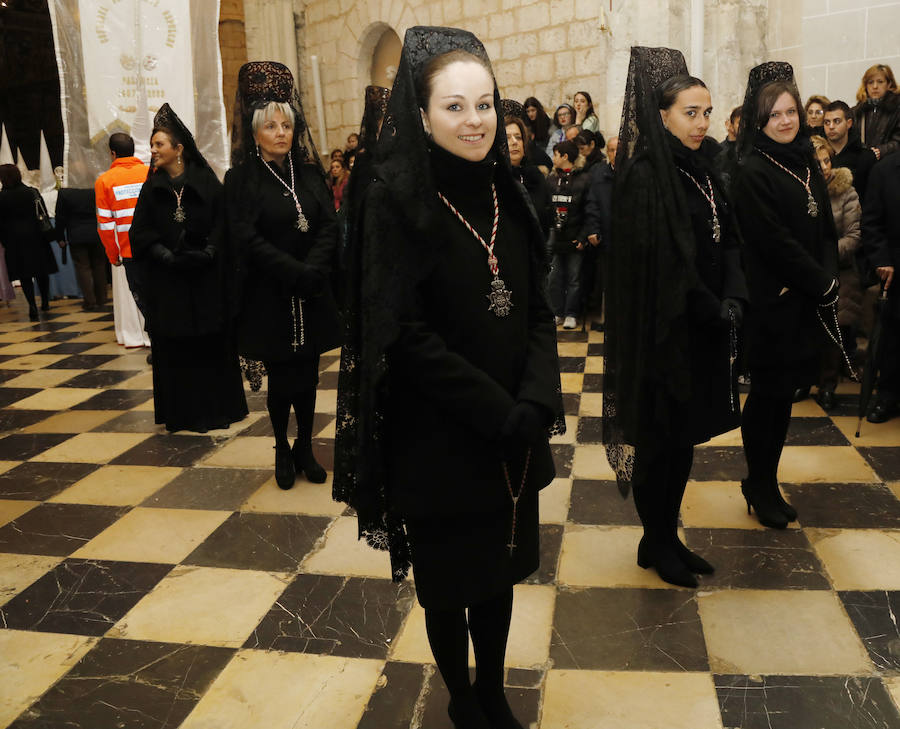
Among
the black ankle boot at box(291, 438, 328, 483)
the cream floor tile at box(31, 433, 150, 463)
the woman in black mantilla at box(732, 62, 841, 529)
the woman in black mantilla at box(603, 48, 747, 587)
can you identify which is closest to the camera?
the woman in black mantilla at box(603, 48, 747, 587)

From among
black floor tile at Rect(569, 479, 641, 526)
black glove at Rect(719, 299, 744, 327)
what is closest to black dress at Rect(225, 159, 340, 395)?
black floor tile at Rect(569, 479, 641, 526)

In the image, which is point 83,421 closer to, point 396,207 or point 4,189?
point 396,207

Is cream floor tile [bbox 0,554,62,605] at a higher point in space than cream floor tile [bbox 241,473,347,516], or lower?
lower

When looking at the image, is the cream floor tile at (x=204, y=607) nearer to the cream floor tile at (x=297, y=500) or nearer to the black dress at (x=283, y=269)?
the cream floor tile at (x=297, y=500)

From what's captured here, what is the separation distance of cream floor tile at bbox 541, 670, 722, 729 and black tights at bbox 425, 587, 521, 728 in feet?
0.67

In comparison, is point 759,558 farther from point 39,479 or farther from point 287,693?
point 39,479

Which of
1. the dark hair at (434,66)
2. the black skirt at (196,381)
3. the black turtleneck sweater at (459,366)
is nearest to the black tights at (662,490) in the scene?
the black turtleneck sweater at (459,366)

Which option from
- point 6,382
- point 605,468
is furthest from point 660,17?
point 6,382

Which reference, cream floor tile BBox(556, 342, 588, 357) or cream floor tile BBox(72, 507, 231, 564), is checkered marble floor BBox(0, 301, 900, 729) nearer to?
cream floor tile BBox(72, 507, 231, 564)

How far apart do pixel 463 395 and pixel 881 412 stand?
3.76 m

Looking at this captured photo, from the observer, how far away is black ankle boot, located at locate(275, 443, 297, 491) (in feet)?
13.4

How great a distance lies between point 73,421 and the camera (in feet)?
18.0

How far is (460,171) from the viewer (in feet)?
Result: 6.10

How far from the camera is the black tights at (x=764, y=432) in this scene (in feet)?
11.2
